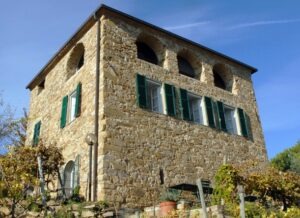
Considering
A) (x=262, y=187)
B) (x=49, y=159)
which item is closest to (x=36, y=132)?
(x=49, y=159)

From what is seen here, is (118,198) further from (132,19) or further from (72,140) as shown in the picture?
(132,19)

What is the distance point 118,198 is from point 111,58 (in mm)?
4485

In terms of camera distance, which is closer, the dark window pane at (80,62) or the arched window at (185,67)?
the dark window pane at (80,62)

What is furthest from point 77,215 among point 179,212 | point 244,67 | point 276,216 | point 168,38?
point 244,67

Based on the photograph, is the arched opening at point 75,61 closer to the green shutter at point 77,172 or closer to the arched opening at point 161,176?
the green shutter at point 77,172

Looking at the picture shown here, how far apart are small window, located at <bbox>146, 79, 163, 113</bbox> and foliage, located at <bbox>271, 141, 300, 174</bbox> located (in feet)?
37.1

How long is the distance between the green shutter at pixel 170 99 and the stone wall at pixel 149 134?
250mm

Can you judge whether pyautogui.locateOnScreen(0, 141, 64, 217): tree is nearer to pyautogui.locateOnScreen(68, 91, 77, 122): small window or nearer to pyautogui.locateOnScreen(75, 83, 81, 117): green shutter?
pyautogui.locateOnScreen(75, 83, 81, 117): green shutter

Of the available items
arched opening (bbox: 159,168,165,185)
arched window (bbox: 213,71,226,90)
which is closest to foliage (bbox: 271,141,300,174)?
arched window (bbox: 213,71,226,90)

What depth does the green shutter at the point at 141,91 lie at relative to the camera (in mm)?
11909

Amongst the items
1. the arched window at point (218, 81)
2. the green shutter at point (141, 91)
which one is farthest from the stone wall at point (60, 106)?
the arched window at point (218, 81)

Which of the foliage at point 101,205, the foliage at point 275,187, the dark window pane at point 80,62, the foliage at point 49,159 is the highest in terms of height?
the dark window pane at point 80,62

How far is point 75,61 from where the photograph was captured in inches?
563

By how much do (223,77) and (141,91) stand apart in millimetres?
5273
